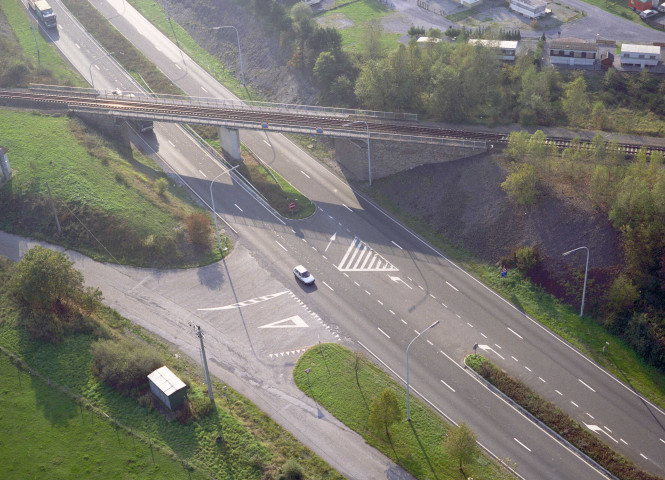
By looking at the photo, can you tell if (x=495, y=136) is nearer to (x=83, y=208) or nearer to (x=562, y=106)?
(x=562, y=106)

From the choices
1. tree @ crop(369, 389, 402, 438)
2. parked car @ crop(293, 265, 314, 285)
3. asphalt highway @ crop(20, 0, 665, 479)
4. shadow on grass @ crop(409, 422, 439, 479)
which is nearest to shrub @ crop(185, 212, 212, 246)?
asphalt highway @ crop(20, 0, 665, 479)

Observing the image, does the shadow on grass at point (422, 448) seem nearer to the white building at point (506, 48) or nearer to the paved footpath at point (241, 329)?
the paved footpath at point (241, 329)

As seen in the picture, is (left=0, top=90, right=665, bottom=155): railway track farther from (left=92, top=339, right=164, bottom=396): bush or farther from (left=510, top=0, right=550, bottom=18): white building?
(left=510, top=0, right=550, bottom=18): white building

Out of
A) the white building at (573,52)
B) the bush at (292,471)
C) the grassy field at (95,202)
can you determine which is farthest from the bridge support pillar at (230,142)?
the white building at (573,52)

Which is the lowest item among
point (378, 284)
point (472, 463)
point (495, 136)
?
point (472, 463)

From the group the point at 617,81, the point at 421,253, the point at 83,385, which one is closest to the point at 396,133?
the point at 421,253

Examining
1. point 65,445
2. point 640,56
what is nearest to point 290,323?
point 65,445
